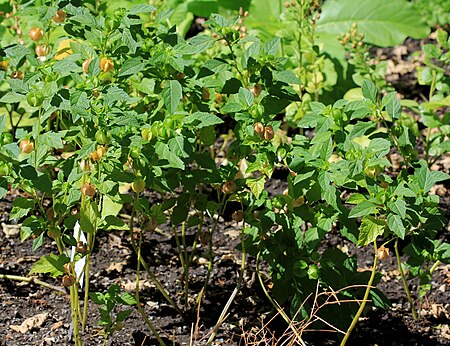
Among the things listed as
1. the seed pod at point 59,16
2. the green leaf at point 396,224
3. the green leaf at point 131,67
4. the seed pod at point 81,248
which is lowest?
the seed pod at point 81,248

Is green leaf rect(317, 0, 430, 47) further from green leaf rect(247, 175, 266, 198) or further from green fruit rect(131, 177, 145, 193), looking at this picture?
green fruit rect(131, 177, 145, 193)

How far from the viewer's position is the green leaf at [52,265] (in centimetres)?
239

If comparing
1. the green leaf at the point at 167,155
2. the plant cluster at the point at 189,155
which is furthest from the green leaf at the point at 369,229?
the green leaf at the point at 167,155

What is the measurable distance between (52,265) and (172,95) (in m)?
0.62

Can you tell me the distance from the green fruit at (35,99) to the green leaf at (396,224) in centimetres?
98

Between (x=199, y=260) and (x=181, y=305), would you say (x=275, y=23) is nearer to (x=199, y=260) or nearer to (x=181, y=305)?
(x=199, y=260)

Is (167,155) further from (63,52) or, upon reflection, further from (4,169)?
(63,52)

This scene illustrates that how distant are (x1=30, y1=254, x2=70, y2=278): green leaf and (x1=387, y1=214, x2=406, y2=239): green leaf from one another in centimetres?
92

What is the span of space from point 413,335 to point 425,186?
634mm

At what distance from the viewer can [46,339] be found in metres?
2.71

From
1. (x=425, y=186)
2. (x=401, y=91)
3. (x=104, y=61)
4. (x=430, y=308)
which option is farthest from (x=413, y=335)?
(x=401, y=91)

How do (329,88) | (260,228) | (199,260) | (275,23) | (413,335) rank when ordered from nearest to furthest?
(260,228), (413,335), (199,260), (329,88), (275,23)

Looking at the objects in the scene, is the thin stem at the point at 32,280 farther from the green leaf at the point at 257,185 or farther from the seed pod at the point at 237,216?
the green leaf at the point at 257,185

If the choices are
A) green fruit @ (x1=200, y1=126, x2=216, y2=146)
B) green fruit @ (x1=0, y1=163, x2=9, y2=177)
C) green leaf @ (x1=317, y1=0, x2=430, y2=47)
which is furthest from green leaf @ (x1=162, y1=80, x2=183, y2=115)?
green leaf @ (x1=317, y1=0, x2=430, y2=47)
